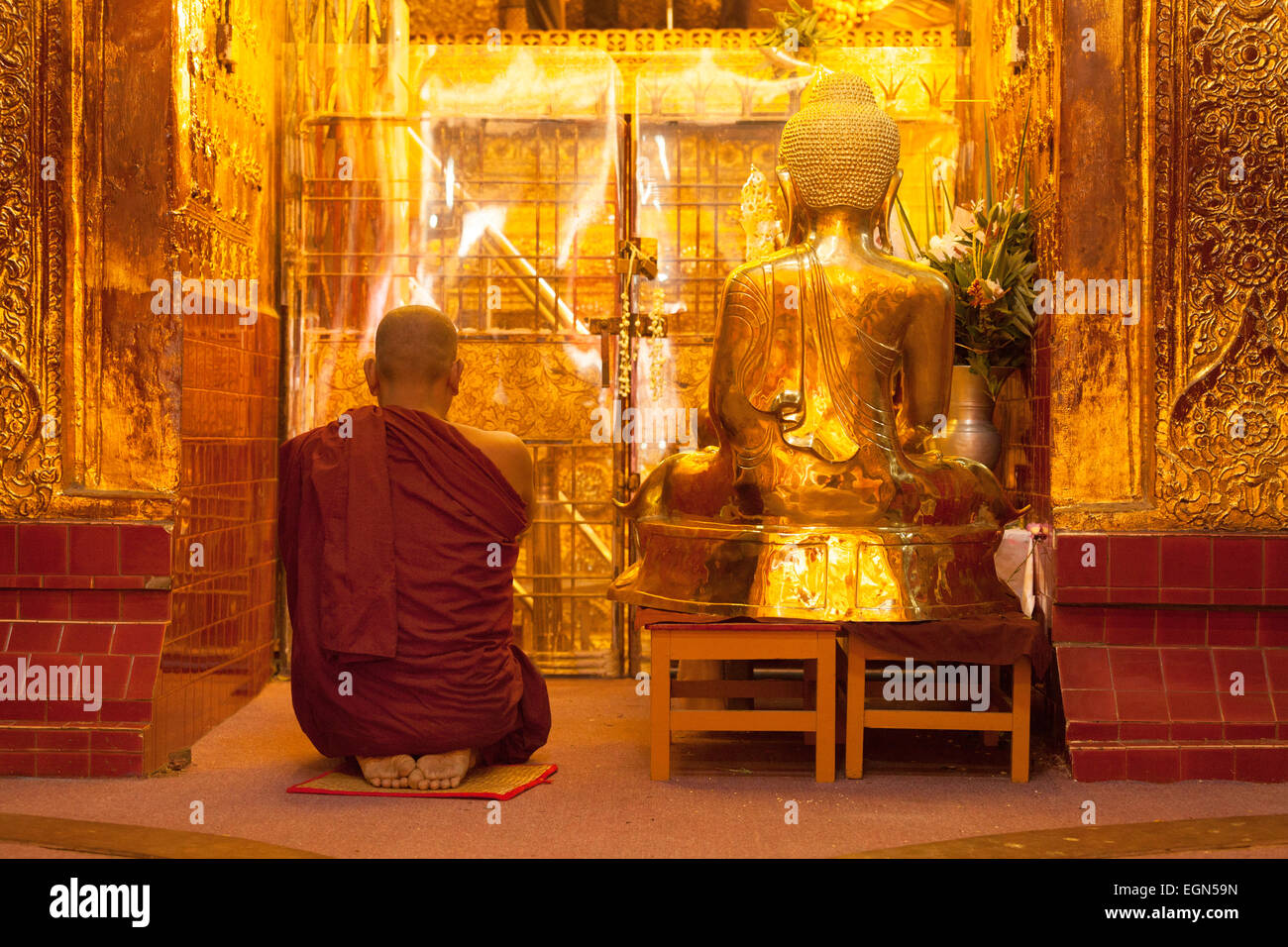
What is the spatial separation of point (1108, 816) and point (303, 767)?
2312 mm

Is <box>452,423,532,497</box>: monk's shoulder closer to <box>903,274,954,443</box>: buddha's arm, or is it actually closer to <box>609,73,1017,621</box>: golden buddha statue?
<box>609,73,1017,621</box>: golden buddha statue

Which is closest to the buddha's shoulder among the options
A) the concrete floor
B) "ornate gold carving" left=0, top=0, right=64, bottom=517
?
the concrete floor

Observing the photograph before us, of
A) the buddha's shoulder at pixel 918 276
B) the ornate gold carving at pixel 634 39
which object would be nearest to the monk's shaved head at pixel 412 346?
the buddha's shoulder at pixel 918 276

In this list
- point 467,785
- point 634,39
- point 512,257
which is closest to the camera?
point 467,785

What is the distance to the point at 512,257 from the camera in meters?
5.83

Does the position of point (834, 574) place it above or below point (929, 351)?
below

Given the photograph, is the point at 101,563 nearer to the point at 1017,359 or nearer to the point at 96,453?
the point at 96,453

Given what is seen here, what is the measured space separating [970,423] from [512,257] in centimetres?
208

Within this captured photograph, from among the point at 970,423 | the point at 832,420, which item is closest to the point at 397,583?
the point at 832,420

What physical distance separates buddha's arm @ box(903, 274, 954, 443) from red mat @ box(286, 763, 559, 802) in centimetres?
159

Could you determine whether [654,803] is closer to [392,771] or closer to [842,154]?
[392,771]

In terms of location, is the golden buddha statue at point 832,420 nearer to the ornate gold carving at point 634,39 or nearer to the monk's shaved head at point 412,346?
the monk's shaved head at point 412,346

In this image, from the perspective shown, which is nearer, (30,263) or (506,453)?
(506,453)

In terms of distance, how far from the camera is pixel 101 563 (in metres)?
4.16
